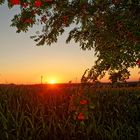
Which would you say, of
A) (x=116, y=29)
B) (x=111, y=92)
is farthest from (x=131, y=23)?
(x=111, y=92)

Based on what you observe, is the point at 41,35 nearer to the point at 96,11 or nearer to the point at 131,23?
the point at 96,11

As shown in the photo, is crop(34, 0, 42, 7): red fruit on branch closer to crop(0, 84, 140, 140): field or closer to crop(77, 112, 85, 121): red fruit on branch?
crop(0, 84, 140, 140): field

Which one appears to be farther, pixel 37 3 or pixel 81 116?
pixel 37 3

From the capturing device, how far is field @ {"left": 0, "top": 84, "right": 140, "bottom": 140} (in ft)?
23.8

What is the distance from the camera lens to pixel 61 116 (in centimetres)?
793

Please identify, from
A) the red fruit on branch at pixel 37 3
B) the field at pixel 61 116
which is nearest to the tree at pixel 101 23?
the red fruit on branch at pixel 37 3

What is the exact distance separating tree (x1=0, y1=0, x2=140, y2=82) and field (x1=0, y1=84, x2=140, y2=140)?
428 centimetres

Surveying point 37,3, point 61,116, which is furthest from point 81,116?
point 37,3

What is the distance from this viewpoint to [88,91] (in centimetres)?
898

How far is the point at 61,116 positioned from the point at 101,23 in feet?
23.1

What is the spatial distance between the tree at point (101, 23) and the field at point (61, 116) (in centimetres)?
428

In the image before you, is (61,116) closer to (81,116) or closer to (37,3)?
(81,116)

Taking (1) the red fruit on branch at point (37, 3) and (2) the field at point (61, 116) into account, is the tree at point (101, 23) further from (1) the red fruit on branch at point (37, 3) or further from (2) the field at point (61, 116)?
(2) the field at point (61, 116)

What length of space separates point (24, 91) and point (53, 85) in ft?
4.03
